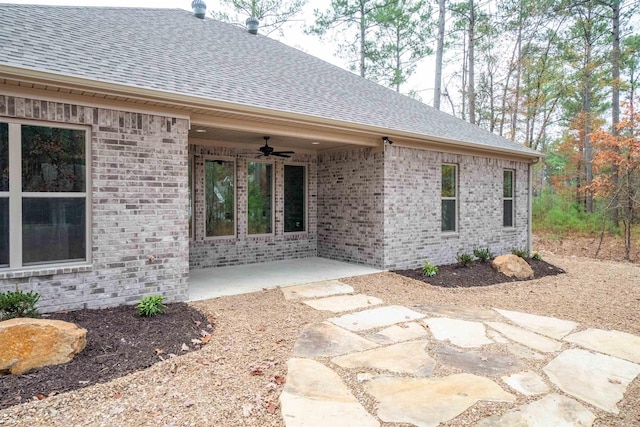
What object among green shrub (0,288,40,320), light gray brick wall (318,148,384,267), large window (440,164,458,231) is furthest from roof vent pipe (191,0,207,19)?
green shrub (0,288,40,320)

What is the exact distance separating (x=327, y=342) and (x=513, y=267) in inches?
208

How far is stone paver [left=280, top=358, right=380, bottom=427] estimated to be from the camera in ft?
7.74

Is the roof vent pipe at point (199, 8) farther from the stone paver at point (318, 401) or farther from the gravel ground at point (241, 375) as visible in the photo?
the stone paver at point (318, 401)

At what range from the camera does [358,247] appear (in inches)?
311

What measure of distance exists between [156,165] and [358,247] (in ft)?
14.6

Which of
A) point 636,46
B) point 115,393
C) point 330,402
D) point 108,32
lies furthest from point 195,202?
point 636,46

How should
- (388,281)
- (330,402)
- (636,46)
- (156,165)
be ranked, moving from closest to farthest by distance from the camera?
(330,402), (156,165), (388,281), (636,46)

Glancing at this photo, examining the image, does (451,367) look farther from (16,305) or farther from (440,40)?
(440,40)

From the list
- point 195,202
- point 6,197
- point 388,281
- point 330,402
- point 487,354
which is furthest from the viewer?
point 195,202

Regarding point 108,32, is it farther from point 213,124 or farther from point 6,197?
point 6,197

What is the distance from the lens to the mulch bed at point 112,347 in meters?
2.75

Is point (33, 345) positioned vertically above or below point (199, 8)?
below

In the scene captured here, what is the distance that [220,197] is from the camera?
778 centimetres

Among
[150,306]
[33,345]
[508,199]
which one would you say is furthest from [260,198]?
[508,199]
